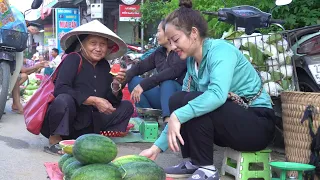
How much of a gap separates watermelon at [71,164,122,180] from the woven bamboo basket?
130cm

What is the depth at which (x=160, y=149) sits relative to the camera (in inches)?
119

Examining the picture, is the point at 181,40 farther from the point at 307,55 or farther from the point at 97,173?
the point at 307,55

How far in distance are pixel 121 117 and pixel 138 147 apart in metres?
0.36

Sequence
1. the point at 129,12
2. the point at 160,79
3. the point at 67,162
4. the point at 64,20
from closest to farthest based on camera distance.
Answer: the point at 67,162 < the point at 160,79 < the point at 129,12 < the point at 64,20

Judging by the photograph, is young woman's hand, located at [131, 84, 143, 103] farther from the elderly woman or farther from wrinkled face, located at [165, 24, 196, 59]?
wrinkled face, located at [165, 24, 196, 59]

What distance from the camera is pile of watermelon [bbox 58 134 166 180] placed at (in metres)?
2.43

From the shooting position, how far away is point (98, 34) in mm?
4137

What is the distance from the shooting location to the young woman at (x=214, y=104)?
282 centimetres

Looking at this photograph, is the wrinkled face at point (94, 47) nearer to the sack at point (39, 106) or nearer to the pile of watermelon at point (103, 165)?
the sack at point (39, 106)

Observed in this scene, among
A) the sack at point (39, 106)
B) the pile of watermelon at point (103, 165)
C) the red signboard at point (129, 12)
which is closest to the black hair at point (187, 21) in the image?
the pile of watermelon at point (103, 165)

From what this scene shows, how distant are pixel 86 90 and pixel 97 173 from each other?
1.90 metres

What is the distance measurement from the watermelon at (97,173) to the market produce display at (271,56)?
1.85 metres

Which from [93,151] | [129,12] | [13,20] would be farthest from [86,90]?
[129,12]

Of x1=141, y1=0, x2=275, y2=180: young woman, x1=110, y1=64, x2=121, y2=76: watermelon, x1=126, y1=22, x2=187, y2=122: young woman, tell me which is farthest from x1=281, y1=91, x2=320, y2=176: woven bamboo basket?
x1=110, y1=64, x2=121, y2=76: watermelon
